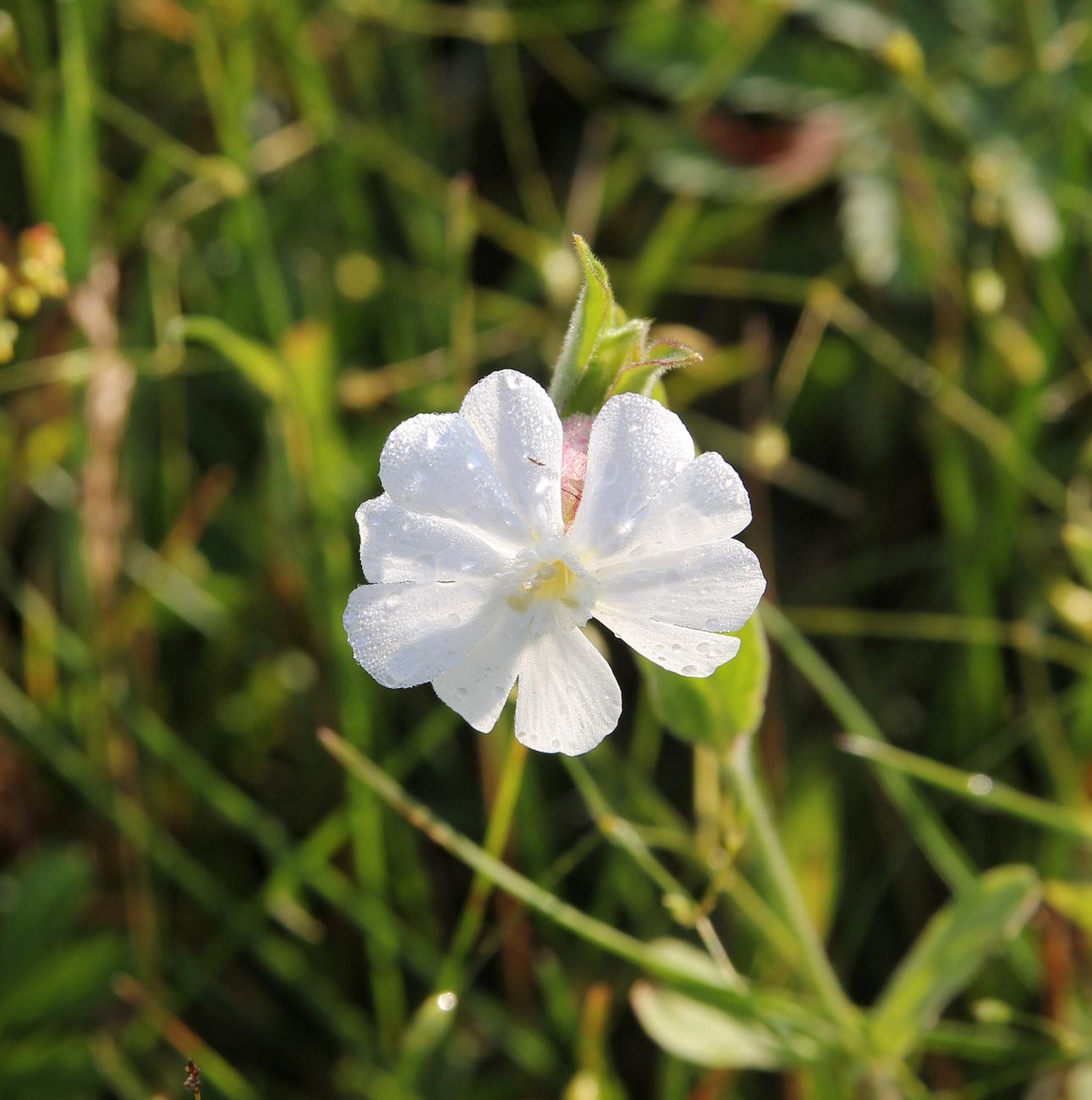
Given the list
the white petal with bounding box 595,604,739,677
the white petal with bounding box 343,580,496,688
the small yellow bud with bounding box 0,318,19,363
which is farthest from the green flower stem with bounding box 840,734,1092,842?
the small yellow bud with bounding box 0,318,19,363

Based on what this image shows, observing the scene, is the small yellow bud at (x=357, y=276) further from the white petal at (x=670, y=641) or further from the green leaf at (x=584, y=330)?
the white petal at (x=670, y=641)

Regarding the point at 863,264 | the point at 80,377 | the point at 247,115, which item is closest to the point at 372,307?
the point at 247,115

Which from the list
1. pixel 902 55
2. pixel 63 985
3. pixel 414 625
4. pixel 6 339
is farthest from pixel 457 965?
pixel 902 55

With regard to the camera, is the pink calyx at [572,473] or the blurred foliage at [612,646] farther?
the blurred foliage at [612,646]

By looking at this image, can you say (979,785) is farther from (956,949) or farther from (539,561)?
(539,561)

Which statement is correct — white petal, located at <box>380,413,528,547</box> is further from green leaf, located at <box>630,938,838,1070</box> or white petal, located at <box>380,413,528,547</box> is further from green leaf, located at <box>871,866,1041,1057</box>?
green leaf, located at <box>871,866,1041,1057</box>

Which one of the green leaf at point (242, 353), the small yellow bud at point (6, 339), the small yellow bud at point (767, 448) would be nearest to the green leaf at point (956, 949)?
the small yellow bud at point (767, 448)

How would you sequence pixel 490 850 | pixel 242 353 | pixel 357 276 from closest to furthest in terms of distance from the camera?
1. pixel 490 850
2. pixel 242 353
3. pixel 357 276

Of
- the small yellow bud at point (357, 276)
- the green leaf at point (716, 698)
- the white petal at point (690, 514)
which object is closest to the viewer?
the white petal at point (690, 514)
